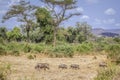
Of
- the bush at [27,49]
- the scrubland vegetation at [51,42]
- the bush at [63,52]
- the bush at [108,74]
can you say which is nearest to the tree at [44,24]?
the scrubland vegetation at [51,42]

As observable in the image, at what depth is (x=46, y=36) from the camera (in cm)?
5609

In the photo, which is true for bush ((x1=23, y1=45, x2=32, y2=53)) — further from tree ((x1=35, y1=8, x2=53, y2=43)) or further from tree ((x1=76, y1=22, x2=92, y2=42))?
tree ((x1=76, y1=22, x2=92, y2=42))

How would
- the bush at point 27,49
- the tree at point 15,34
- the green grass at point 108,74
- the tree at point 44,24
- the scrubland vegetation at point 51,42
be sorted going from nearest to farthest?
the green grass at point 108,74 < the scrubland vegetation at point 51,42 < the bush at point 27,49 < the tree at point 44,24 < the tree at point 15,34

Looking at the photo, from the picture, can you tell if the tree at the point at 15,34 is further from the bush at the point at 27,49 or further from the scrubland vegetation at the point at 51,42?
the bush at the point at 27,49

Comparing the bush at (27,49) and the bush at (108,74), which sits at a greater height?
the bush at (108,74)

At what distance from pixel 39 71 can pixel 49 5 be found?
32.1 m

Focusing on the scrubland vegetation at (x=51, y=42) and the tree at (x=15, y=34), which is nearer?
the scrubland vegetation at (x=51, y=42)

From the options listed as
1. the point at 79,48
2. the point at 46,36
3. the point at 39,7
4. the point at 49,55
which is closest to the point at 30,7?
the point at 39,7

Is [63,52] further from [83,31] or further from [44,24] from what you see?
[83,31]

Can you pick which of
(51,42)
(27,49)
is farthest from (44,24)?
(27,49)

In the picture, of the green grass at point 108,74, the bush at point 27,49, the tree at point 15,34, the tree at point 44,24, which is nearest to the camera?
the green grass at point 108,74

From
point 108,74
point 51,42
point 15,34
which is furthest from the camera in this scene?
point 15,34

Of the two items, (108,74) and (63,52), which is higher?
(108,74)

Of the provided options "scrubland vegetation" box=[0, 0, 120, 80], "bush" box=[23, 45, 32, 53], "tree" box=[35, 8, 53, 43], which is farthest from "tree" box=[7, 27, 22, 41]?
"bush" box=[23, 45, 32, 53]
